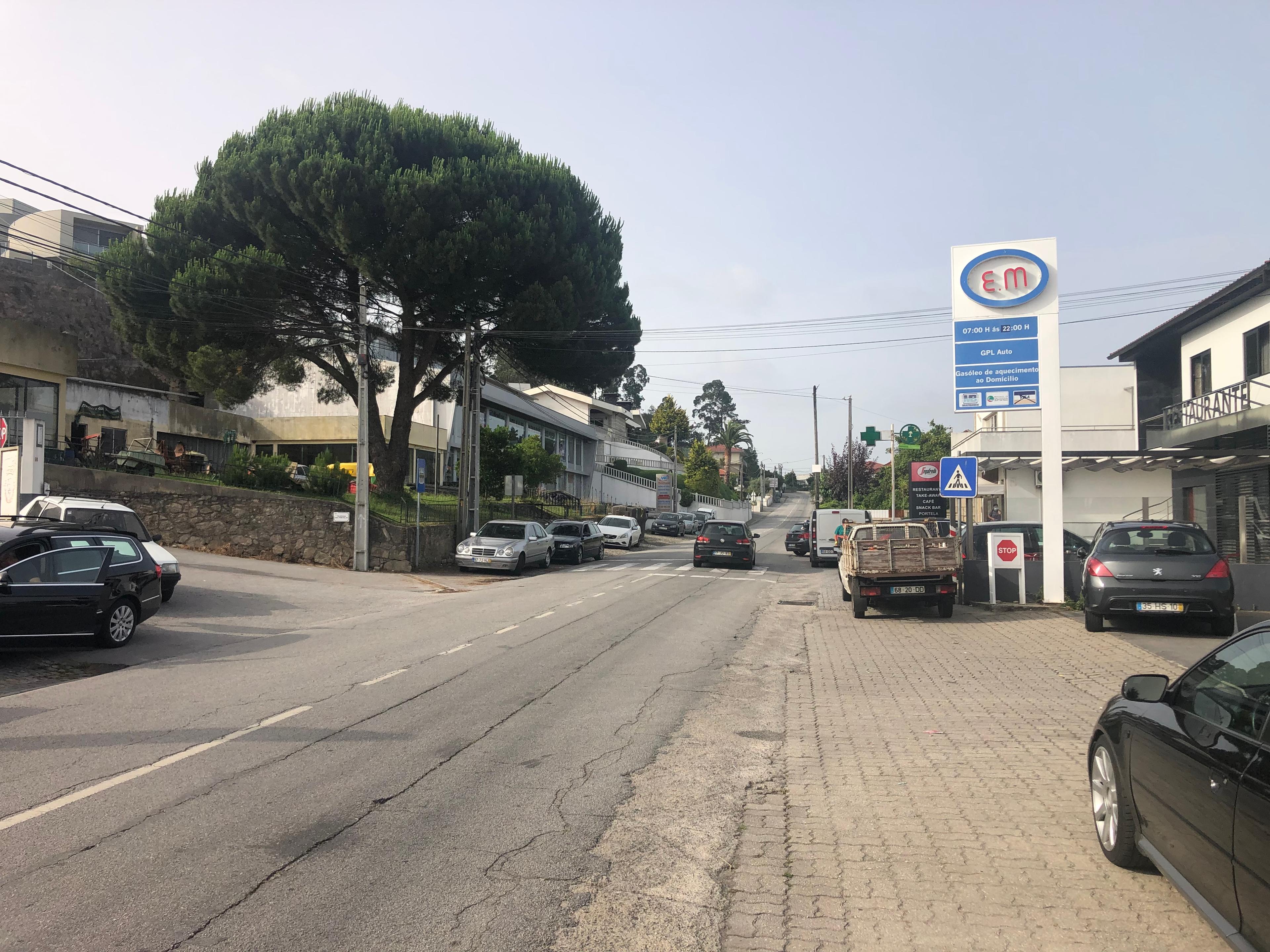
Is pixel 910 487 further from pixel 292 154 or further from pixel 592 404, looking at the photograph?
pixel 592 404

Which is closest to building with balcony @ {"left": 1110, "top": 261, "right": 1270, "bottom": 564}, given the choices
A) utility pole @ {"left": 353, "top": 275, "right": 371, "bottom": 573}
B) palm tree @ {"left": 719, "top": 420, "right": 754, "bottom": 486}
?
utility pole @ {"left": 353, "top": 275, "right": 371, "bottom": 573}

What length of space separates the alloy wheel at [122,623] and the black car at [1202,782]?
1142cm

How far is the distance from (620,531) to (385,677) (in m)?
33.2

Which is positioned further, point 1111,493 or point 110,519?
point 1111,493

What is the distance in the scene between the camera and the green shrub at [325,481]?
2830 cm

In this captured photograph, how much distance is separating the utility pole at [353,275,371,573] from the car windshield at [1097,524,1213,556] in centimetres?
1795

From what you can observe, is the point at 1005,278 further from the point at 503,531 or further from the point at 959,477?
the point at 503,531

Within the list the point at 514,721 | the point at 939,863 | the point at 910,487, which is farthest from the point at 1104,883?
the point at 910,487

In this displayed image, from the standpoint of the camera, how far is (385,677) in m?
9.99

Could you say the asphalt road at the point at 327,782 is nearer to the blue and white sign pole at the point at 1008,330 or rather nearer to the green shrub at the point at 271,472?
→ the blue and white sign pole at the point at 1008,330

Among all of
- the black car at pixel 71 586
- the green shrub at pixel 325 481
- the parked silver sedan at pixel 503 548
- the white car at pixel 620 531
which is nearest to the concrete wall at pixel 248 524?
the parked silver sedan at pixel 503 548

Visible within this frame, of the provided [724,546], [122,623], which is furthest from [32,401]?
[724,546]

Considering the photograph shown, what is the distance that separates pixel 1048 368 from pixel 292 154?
21704 mm

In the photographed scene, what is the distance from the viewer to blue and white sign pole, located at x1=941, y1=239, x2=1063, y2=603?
17375mm
